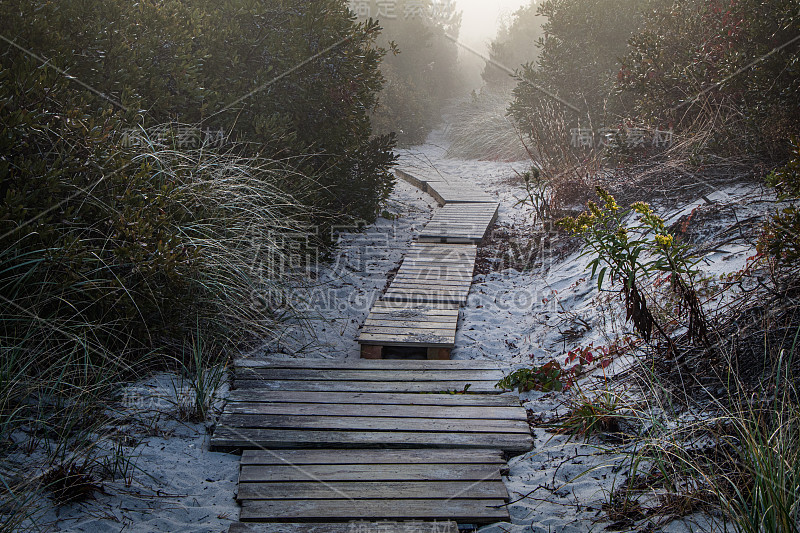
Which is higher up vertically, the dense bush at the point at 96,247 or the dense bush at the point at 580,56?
the dense bush at the point at 580,56

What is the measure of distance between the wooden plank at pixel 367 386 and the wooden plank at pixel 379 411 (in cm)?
23

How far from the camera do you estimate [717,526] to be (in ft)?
6.71

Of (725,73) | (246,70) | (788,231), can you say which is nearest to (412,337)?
(788,231)

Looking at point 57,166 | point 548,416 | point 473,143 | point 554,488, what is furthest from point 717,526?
point 473,143

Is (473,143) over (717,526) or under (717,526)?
over

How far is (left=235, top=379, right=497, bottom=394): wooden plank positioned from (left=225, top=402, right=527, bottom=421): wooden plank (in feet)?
0.76

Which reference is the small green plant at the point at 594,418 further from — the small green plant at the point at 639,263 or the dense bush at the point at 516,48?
the dense bush at the point at 516,48

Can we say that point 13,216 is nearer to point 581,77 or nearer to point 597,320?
point 597,320

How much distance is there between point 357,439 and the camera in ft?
9.86

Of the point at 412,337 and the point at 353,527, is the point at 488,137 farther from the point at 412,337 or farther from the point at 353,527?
the point at 353,527

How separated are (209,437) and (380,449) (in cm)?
85

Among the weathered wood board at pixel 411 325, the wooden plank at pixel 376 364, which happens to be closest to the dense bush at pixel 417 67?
the weathered wood board at pixel 411 325

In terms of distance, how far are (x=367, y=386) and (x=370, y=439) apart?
659 millimetres

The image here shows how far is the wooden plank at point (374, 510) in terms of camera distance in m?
2.40
